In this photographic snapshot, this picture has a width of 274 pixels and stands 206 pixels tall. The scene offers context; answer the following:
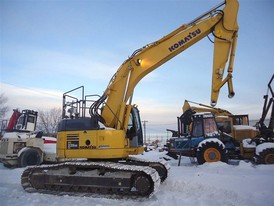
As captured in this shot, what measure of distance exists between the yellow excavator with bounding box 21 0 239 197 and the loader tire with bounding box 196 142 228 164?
4230mm

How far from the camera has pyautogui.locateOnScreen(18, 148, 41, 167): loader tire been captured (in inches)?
558

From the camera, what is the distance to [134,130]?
30.2 ft

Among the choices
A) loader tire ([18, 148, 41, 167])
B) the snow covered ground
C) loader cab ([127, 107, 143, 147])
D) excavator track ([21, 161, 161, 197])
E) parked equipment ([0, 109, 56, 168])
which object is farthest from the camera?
parked equipment ([0, 109, 56, 168])

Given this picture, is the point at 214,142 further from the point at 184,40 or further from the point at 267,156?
the point at 184,40

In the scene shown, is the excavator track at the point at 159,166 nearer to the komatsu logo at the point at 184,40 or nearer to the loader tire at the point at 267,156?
the komatsu logo at the point at 184,40

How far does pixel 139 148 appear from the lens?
29.7ft

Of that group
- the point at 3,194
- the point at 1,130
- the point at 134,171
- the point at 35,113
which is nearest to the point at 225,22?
the point at 134,171

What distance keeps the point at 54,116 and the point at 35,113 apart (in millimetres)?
60100

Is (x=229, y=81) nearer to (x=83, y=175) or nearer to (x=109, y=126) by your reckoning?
(x=109, y=126)

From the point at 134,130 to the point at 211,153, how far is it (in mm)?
5657

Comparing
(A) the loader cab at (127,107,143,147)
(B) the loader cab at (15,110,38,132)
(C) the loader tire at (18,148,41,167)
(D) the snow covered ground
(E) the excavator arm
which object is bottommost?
(D) the snow covered ground

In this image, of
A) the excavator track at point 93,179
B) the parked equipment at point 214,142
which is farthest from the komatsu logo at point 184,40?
the parked equipment at point 214,142

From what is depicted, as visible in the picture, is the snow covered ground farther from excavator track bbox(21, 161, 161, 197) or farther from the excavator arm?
the excavator arm

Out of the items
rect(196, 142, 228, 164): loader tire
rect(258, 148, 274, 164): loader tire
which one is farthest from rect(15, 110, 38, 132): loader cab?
rect(258, 148, 274, 164): loader tire
